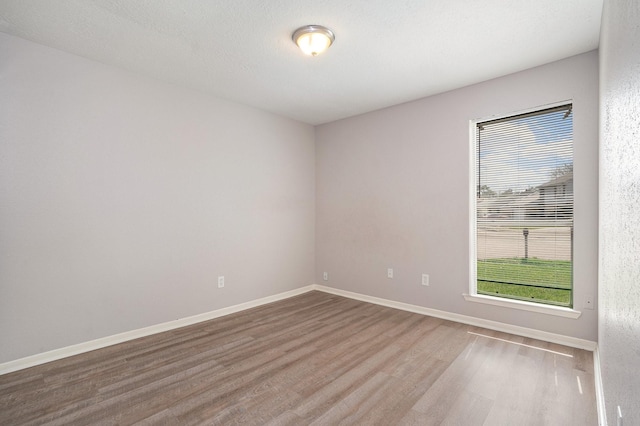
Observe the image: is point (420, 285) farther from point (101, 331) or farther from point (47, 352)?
point (47, 352)

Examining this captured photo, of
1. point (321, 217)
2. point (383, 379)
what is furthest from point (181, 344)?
point (321, 217)

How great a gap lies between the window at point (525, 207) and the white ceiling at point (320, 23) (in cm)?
65

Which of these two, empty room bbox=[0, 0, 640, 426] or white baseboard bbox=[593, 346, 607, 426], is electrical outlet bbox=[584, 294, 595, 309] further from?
white baseboard bbox=[593, 346, 607, 426]

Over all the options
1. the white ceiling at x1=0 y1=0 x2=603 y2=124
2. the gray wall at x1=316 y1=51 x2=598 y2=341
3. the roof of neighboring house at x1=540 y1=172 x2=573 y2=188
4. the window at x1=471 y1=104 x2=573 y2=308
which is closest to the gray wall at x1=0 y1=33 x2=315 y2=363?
the white ceiling at x1=0 y1=0 x2=603 y2=124

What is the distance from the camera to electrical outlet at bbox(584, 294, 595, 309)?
106 inches

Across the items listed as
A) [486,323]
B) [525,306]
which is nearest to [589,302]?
[525,306]

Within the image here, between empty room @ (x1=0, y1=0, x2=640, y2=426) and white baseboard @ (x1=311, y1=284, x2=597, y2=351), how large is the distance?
2cm

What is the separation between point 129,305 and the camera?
304 centimetres

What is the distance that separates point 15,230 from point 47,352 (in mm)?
1054

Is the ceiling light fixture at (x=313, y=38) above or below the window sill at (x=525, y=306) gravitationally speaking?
above

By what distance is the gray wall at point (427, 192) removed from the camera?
2744 millimetres

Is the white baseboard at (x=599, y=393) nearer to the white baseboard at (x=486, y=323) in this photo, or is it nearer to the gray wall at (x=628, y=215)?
the white baseboard at (x=486, y=323)

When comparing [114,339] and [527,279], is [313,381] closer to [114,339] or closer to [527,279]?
[114,339]

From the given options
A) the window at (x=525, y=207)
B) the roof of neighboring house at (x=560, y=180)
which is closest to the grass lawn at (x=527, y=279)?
the window at (x=525, y=207)
